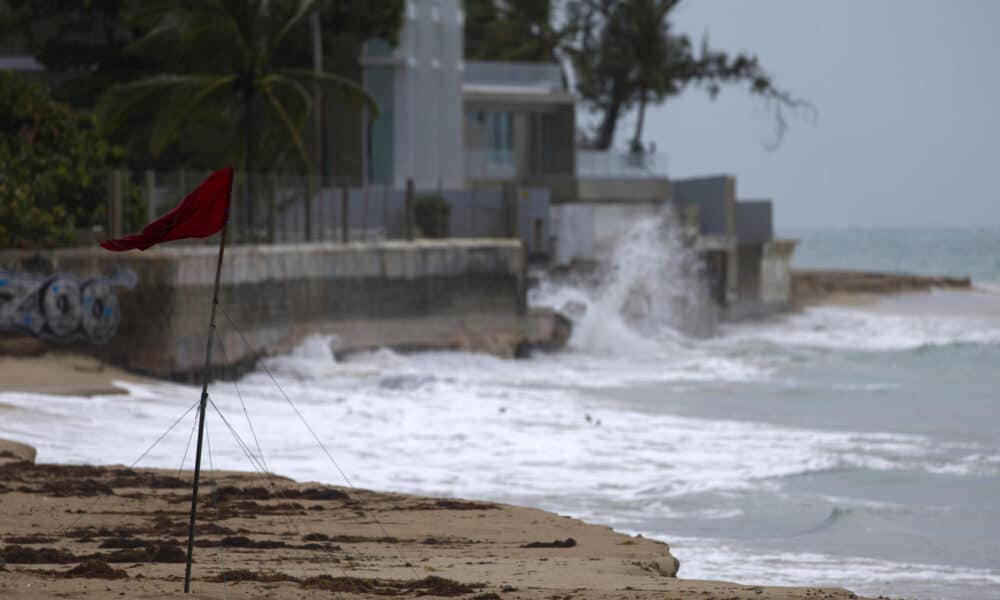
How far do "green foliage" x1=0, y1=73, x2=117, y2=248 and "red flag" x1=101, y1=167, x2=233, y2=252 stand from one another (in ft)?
57.1

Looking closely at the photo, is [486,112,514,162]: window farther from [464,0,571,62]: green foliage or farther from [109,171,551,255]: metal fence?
[109,171,551,255]: metal fence

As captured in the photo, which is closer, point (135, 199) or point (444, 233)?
point (135, 199)

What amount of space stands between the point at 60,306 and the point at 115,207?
245 cm

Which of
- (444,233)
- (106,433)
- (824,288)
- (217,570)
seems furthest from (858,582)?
(824,288)

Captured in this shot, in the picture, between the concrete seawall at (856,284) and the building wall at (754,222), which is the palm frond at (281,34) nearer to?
the building wall at (754,222)

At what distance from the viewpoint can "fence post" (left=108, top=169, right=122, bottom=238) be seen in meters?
26.2

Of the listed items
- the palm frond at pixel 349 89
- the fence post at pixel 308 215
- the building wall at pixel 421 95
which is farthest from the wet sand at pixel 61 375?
the building wall at pixel 421 95

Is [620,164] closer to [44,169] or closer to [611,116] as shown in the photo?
[611,116]

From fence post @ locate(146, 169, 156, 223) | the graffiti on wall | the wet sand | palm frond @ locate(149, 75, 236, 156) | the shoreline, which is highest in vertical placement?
palm frond @ locate(149, 75, 236, 156)

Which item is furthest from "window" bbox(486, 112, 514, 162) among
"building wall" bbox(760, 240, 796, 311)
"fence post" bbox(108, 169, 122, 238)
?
"fence post" bbox(108, 169, 122, 238)

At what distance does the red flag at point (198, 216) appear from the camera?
8.20 metres

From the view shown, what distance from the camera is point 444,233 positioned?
3653 cm

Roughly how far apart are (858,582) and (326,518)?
13.5ft

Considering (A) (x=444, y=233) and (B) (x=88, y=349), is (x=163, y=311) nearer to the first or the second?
(B) (x=88, y=349)
